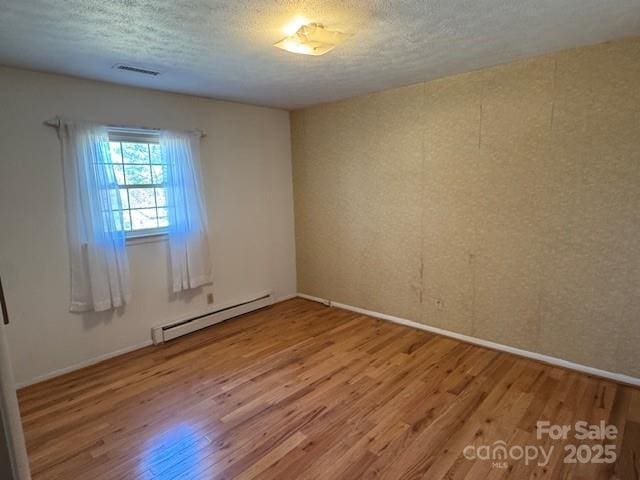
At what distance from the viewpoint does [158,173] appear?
3.42 metres

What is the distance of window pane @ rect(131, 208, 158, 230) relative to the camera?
331cm

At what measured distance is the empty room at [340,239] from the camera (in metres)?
1.98

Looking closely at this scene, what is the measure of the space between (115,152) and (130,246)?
2.80 ft

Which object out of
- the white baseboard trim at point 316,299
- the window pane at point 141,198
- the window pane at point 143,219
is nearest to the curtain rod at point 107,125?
the window pane at point 141,198

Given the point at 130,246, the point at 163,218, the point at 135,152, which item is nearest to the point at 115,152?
the point at 135,152

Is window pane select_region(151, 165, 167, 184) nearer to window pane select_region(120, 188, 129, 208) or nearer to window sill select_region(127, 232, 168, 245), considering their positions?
window pane select_region(120, 188, 129, 208)

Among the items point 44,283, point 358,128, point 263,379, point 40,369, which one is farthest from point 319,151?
point 40,369

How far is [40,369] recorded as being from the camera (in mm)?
2848

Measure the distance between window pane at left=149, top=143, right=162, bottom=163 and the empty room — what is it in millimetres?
57

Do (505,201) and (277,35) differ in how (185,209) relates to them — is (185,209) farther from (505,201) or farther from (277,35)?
(505,201)

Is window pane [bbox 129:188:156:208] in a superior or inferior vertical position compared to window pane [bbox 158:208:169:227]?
superior

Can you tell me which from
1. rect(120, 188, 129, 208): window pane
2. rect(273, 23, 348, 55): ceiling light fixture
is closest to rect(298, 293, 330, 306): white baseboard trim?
rect(120, 188, 129, 208): window pane

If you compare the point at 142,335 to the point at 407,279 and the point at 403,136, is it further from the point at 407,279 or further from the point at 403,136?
the point at 403,136

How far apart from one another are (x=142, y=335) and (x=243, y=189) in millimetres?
1873
